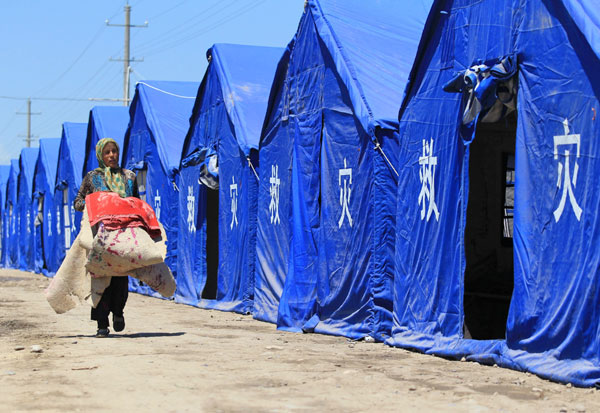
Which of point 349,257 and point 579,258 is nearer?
point 579,258

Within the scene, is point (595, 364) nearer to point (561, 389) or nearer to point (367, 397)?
point (561, 389)

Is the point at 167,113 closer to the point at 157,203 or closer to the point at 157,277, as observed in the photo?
the point at 157,203

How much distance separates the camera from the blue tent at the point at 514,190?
618 cm

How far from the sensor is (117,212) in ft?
29.2

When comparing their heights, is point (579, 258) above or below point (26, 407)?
above

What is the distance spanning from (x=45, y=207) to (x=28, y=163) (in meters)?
3.62

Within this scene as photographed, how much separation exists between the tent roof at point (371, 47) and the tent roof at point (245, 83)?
273 cm

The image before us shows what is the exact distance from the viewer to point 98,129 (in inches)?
923

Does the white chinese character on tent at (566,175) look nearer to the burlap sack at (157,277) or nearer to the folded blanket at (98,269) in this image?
the folded blanket at (98,269)

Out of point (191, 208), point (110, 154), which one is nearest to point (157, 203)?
point (191, 208)

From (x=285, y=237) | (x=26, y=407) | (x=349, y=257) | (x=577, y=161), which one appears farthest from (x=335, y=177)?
(x=26, y=407)

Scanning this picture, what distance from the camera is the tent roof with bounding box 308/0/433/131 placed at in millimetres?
9781

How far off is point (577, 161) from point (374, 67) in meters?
4.44

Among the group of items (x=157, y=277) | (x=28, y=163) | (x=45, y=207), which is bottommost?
(x=45, y=207)
